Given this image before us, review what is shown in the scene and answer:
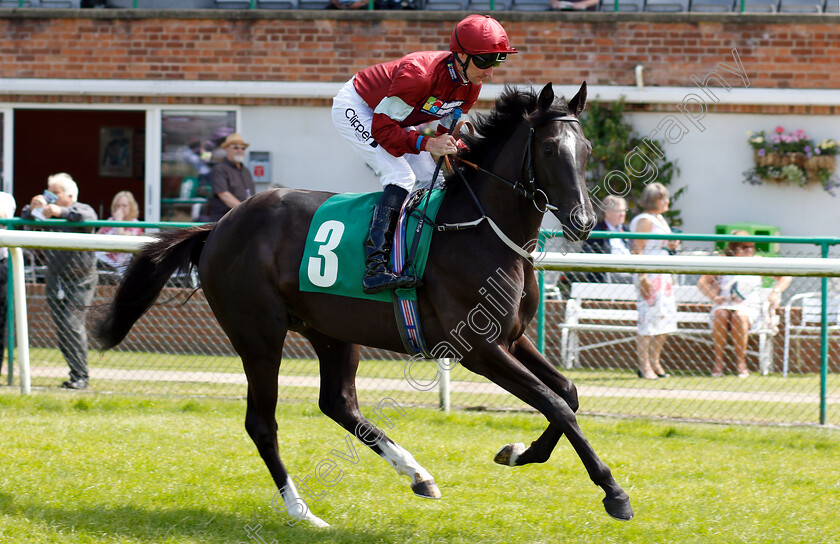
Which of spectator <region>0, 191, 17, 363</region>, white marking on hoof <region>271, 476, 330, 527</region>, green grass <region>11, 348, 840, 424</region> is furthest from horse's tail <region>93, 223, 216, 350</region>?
spectator <region>0, 191, 17, 363</region>

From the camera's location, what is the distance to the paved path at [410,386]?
7.29 m

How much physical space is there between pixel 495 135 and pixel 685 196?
7.10 m

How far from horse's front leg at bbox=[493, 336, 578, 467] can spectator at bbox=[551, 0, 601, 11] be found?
297 inches

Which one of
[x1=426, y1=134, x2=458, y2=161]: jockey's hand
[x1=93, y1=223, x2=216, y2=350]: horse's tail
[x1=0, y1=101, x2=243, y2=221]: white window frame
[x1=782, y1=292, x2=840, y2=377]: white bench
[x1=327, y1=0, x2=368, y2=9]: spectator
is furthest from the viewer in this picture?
[x1=0, y1=101, x2=243, y2=221]: white window frame

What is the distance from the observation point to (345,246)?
15.4 feet

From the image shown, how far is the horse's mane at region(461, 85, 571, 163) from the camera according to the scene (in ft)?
14.8

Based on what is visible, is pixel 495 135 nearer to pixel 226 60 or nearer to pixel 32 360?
pixel 32 360

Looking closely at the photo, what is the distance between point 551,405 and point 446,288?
75 cm

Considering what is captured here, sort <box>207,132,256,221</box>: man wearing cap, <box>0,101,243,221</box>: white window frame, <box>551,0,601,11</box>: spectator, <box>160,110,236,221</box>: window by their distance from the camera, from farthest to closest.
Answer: <box>160,110,236,221</box>: window < <box>0,101,243,221</box>: white window frame < <box>551,0,601,11</box>: spectator < <box>207,132,256,221</box>: man wearing cap

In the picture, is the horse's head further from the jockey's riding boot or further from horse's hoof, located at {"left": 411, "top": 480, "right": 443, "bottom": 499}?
horse's hoof, located at {"left": 411, "top": 480, "right": 443, "bottom": 499}

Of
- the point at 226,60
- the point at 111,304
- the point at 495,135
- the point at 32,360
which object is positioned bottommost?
the point at 32,360

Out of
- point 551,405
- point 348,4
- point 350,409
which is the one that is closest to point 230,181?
point 348,4

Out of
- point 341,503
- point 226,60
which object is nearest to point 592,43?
point 226,60

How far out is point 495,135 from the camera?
4.62 m
